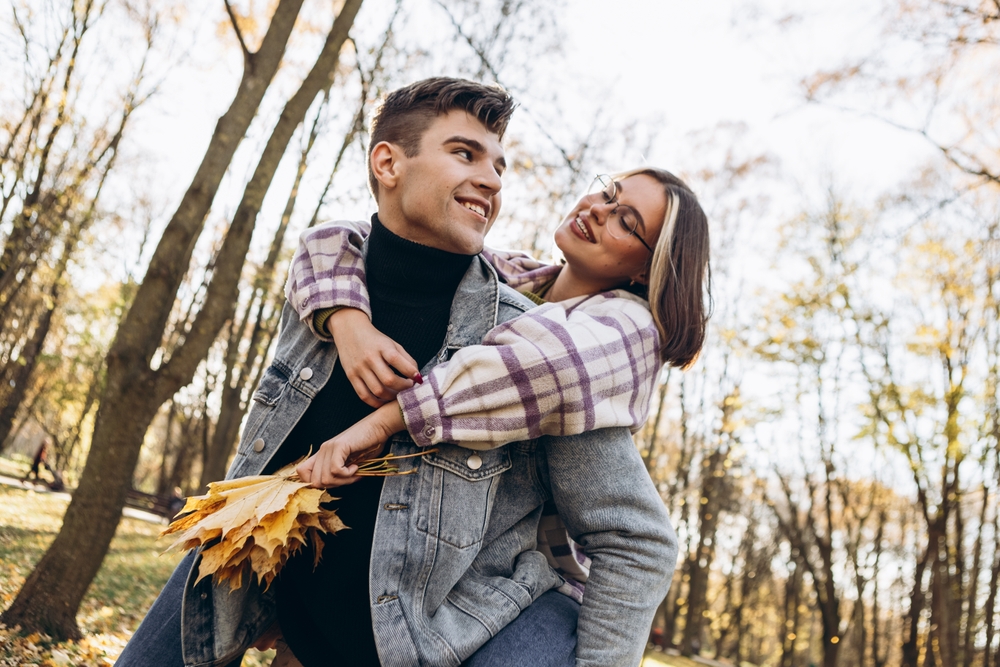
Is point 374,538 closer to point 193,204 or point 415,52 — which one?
point 193,204

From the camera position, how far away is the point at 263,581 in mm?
1943

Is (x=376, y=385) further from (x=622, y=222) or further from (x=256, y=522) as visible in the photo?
(x=622, y=222)

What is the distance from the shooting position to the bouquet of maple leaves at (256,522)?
65.4 inches

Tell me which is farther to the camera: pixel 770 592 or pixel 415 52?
pixel 770 592

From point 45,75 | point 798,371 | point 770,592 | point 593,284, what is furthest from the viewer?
point 770,592

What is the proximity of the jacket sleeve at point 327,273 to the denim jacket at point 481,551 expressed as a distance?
0.90 ft

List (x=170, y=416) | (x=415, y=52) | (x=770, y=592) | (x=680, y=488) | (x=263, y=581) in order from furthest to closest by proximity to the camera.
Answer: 1. (x=770, y=592)
2. (x=170, y=416)
3. (x=680, y=488)
4. (x=415, y=52)
5. (x=263, y=581)

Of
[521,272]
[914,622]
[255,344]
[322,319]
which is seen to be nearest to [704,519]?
[914,622]

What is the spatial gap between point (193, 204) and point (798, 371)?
14951 millimetres

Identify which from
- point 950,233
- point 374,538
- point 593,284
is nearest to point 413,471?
point 374,538

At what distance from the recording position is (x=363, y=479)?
→ 1.89m

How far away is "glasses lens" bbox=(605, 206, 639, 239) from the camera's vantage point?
2.45m

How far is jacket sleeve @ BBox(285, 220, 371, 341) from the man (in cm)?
8

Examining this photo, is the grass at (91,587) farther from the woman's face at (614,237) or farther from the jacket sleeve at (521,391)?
the woman's face at (614,237)
